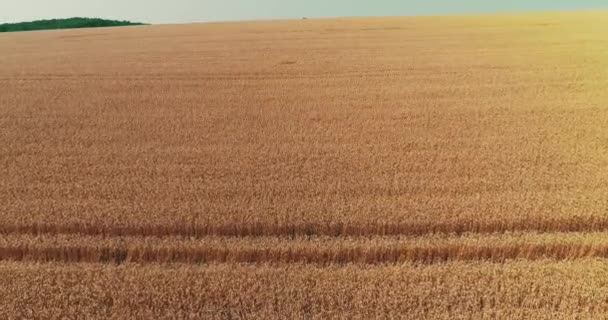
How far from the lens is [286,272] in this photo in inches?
164

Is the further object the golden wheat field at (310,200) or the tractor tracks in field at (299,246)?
the tractor tracks in field at (299,246)

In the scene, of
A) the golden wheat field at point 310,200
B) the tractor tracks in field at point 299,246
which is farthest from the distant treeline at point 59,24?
the tractor tracks in field at point 299,246

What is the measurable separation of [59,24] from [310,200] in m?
47.9

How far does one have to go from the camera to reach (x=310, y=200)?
5.33 metres

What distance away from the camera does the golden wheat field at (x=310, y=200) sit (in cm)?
392

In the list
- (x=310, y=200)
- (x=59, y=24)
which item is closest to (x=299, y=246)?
(x=310, y=200)

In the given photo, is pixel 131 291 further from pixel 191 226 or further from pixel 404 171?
pixel 404 171

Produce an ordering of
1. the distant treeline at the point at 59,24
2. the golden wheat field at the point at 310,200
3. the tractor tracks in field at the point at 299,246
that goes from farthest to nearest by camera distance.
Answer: the distant treeline at the point at 59,24
the tractor tracks in field at the point at 299,246
the golden wheat field at the point at 310,200

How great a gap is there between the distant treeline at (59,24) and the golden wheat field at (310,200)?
3742 cm

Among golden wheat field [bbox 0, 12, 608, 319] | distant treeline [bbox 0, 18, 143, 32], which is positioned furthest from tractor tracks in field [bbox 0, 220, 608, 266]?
distant treeline [bbox 0, 18, 143, 32]

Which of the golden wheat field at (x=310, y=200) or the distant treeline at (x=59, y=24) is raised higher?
the distant treeline at (x=59, y=24)

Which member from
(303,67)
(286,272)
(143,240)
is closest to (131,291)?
(143,240)

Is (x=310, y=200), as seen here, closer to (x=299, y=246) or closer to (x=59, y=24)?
(x=299, y=246)

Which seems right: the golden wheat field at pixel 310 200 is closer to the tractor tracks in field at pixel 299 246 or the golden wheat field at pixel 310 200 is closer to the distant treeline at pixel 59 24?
→ the tractor tracks in field at pixel 299 246
